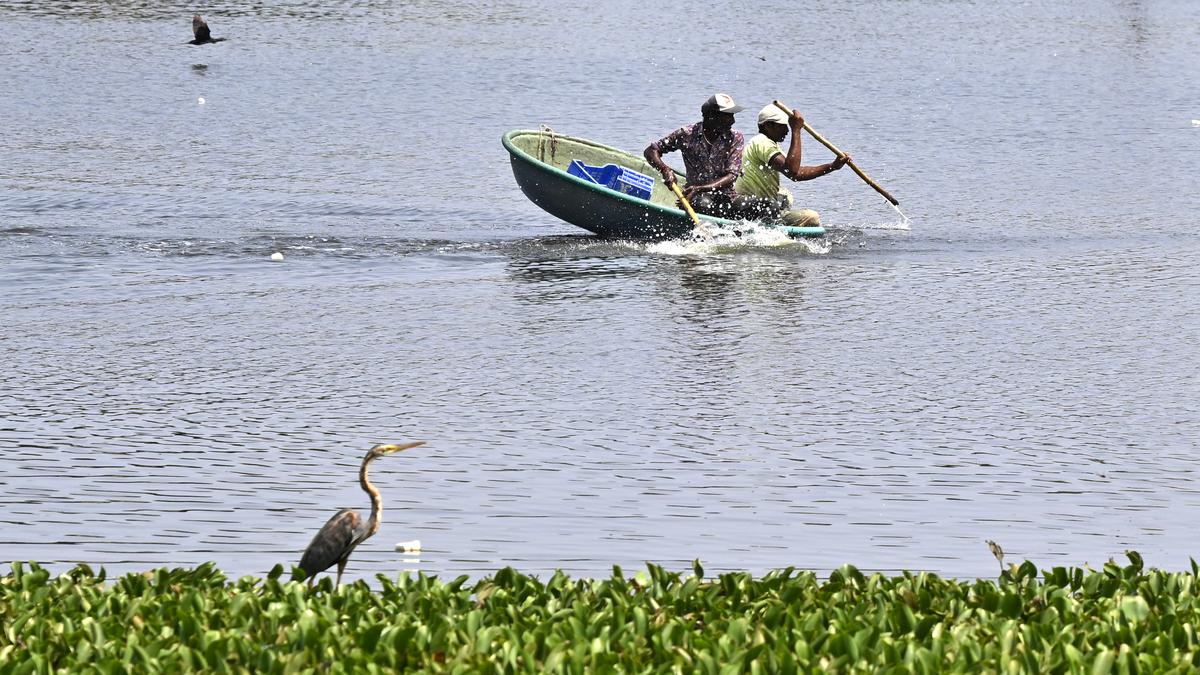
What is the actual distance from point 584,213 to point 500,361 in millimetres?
5890

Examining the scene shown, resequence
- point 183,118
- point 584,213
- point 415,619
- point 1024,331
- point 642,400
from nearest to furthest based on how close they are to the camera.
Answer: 1. point 415,619
2. point 642,400
3. point 1024,331
4. point 584,213
5. point 183,118

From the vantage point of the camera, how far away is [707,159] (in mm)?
19641

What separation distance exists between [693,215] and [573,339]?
15.4ft

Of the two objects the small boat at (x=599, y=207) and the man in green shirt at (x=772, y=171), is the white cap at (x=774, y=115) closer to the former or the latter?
the man in green shirt at (x=772, y=171)

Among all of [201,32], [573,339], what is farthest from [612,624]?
[201,32]

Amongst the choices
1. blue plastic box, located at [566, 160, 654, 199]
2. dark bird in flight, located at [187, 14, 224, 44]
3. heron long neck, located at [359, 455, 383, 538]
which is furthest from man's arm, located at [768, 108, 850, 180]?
dark bird in flight, located at [187, 14, 224, 44]

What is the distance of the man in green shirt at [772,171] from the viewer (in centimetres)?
1956

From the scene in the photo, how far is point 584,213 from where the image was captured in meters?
19.8

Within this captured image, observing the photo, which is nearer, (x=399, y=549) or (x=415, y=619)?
(x=415, y=619)

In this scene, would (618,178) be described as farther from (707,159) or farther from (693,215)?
(693,215)

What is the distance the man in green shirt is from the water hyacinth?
475 inches

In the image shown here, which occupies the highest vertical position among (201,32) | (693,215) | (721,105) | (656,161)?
(721,105)

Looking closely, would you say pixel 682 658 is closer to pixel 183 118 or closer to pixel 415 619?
pixel 415 619

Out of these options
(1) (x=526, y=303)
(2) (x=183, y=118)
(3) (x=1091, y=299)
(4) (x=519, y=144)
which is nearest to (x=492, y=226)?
(4) (x=519, y=144)
